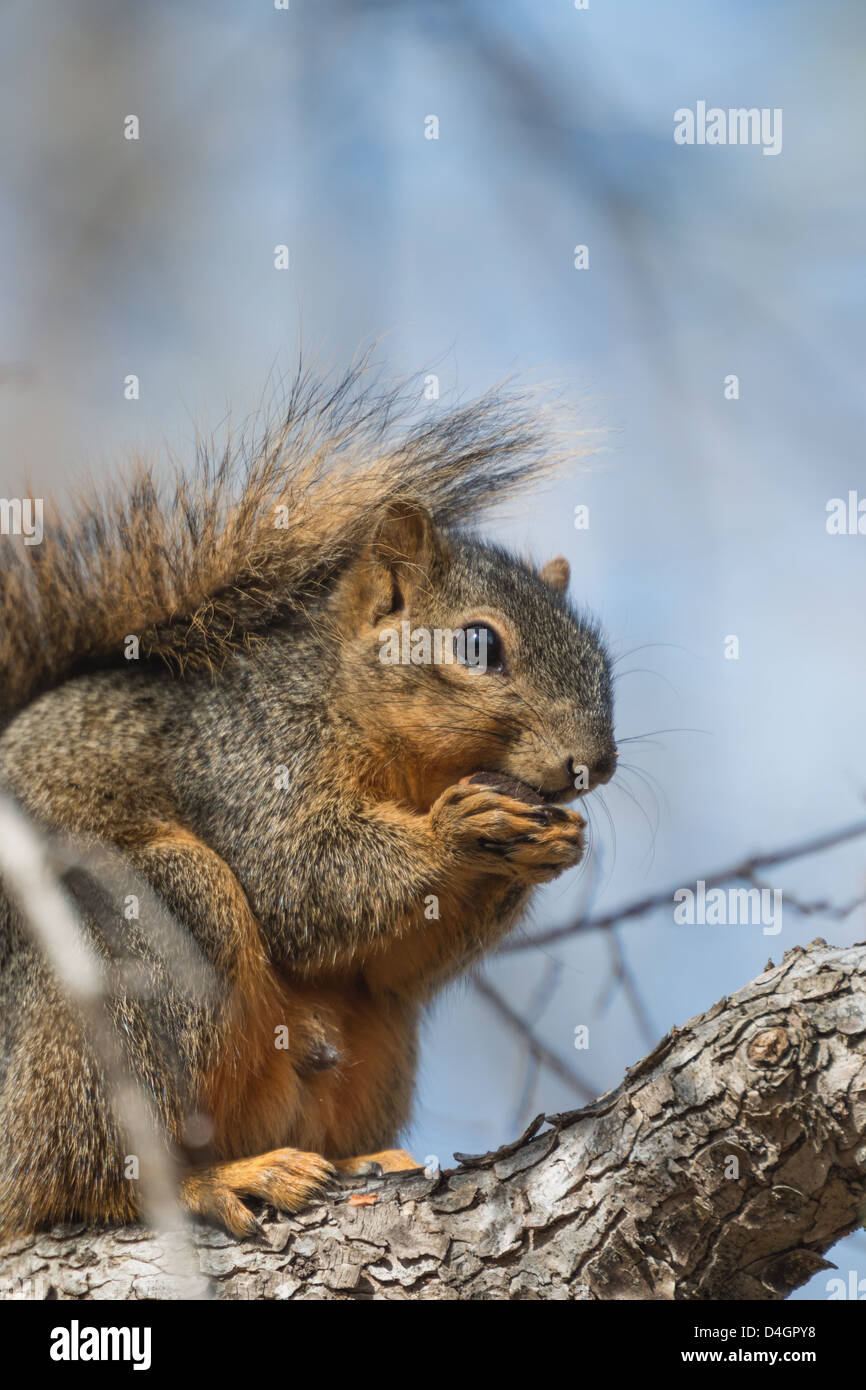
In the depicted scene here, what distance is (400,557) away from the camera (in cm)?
310

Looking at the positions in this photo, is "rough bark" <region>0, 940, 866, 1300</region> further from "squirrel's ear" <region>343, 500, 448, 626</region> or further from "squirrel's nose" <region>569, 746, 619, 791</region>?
"squirrel's ear" <region>343, 500, 448, 626</region>

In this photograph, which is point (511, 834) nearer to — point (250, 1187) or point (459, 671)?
point (459, 671)

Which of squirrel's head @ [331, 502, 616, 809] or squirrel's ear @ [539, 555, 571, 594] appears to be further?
squirrel's ear @ [539, 555, 571, 594]

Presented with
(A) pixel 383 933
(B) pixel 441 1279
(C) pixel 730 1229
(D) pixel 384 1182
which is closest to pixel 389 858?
(A) pixel 383 933

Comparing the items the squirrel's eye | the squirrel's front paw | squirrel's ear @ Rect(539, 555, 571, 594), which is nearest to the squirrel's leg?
the squirrel's front paw

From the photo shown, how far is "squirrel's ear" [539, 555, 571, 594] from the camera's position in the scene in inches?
141

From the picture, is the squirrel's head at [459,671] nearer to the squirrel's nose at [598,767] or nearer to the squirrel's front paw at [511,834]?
the squirrel's nose at [598,767]

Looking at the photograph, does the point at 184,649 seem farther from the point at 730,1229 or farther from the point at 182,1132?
the point at 730,1229

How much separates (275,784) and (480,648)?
23.0 inches

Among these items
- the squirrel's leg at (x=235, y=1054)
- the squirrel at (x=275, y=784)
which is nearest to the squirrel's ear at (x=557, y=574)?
the squirrel at (x=275, y=784)

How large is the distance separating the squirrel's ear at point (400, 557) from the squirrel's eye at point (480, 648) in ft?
0.68

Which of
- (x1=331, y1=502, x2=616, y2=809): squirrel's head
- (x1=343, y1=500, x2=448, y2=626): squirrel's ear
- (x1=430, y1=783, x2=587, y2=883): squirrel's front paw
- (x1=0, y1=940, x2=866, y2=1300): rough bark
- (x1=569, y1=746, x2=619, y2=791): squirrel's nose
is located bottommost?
(x1=0, y1=940, x2=866, y2=1300): rough bark

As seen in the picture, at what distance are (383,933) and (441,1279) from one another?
0.75 meters

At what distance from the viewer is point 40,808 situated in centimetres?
261
